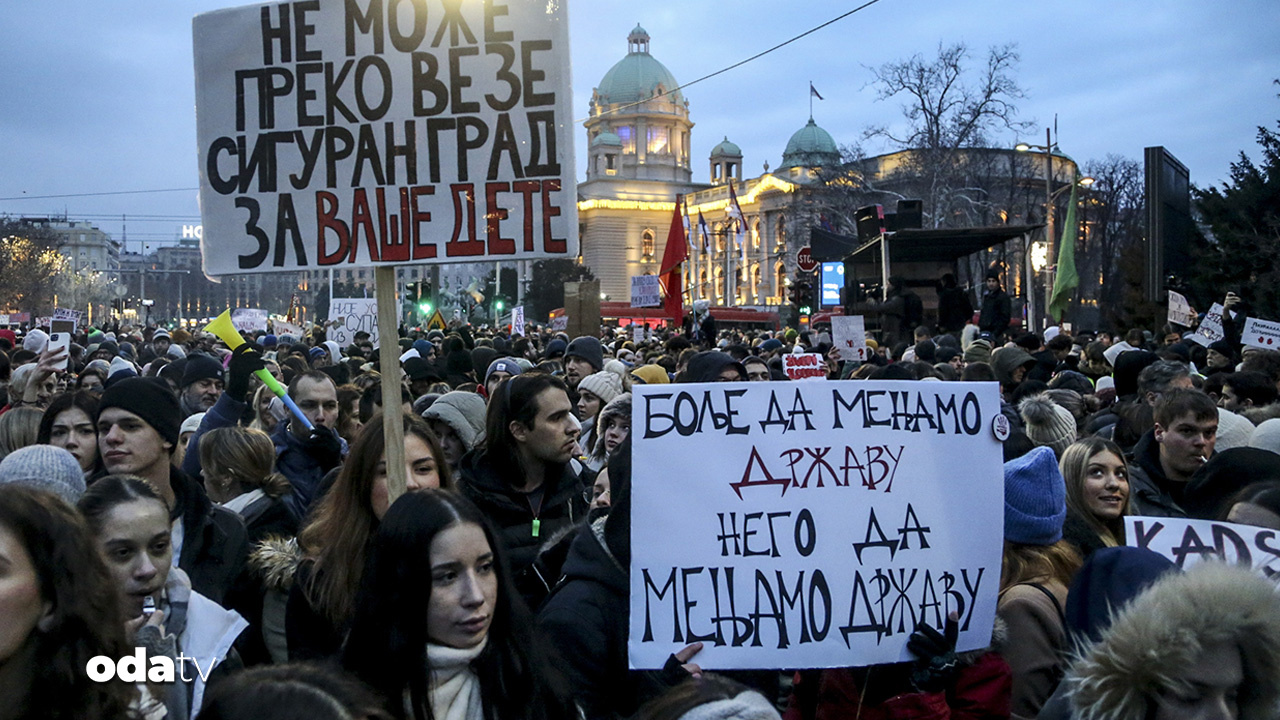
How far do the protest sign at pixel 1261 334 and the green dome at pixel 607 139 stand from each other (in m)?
104

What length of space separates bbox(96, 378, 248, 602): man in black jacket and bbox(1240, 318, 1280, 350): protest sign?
352 inches

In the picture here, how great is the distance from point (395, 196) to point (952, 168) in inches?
1451

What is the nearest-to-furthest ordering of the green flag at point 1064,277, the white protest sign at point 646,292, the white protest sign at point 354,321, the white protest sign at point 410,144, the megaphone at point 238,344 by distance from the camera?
the white protest sign at point 410,144, the megaphone at point 238,344, the white protest sign at point 354,321, the green flag at point 1064,277, the white protest sign at point 646,292

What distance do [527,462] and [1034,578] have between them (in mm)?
1966

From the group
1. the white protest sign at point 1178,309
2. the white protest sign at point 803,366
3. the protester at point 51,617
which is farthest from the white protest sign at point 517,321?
the protester at point 51,617

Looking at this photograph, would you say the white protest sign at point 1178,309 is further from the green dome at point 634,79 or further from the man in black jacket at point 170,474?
the green dome at point 634,79

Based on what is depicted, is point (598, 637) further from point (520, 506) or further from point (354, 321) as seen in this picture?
point (354, 321)

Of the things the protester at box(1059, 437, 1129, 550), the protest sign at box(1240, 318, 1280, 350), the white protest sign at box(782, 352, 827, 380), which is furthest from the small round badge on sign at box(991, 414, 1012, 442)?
the protest sign at box(1240, 318, 1280, 350)

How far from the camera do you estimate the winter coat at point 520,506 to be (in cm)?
402

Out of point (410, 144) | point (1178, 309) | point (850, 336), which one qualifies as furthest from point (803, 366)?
point (1178, 309)

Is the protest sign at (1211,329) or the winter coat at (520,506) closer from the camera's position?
the winter coat at (520,506)

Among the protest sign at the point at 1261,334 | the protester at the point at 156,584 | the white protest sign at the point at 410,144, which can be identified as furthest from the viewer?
the protest sign at the point at 1261,334

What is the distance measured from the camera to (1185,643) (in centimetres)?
208

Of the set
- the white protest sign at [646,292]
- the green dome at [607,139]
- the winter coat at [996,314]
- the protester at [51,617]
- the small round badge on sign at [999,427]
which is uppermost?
the green dome at [607,139]
